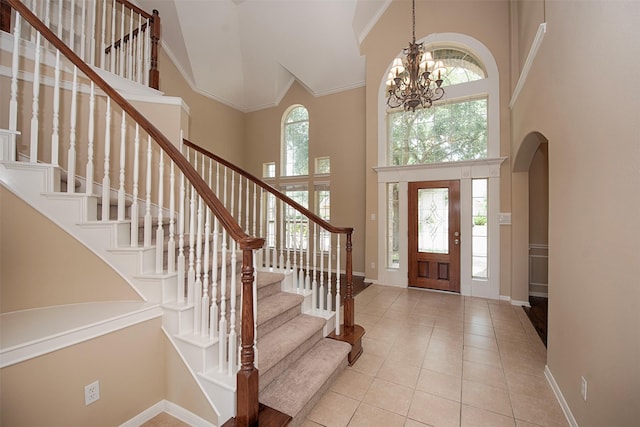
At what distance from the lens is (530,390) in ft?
6.99

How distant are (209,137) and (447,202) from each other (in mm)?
5649

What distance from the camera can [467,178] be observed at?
459 centimetres

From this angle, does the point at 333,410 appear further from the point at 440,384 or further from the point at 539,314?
the point at 539,314

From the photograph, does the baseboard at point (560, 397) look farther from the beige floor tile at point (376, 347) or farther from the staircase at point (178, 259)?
the staircase at point (178, 259)

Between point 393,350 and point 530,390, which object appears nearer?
point 530,390

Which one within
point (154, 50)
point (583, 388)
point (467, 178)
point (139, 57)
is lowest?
point (583, 388)

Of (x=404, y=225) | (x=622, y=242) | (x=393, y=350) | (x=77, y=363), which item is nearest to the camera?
(x=622, y=242)

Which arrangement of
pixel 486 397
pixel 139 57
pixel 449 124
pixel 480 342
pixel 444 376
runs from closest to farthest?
pixel 486 397, pixel 444 376, pixel 480 342, pixel 139 57, pixel 449 124

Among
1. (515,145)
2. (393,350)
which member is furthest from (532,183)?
(393,350)

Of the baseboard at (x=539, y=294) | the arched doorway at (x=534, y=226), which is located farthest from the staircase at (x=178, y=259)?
the baseboard at (x=539, y=294)

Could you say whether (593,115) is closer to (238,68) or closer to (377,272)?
(377,272)

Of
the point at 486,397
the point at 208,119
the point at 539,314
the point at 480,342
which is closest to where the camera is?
the point at 486,397

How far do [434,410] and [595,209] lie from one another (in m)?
1.71

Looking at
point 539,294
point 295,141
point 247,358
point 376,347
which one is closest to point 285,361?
point 247,358
